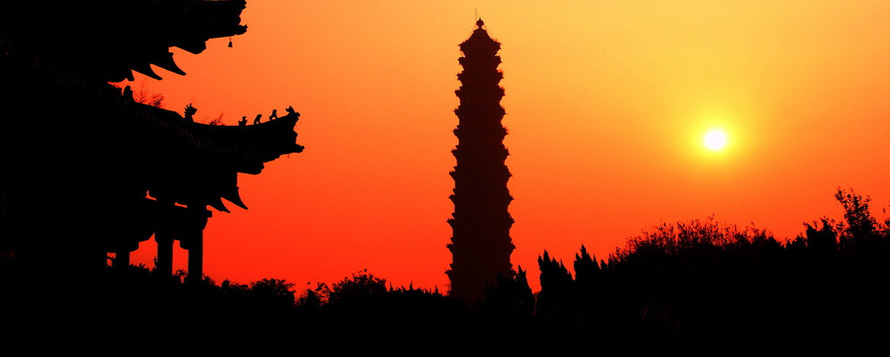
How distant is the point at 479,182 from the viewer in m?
83.8

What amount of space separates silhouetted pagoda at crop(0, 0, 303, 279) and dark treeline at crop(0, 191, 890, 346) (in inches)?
97.5

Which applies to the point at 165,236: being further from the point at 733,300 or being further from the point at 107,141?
the point at 733,300

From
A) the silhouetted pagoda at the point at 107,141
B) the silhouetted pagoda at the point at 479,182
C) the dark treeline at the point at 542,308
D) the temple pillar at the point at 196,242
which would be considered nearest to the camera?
the dark treeline at the point at 542,308

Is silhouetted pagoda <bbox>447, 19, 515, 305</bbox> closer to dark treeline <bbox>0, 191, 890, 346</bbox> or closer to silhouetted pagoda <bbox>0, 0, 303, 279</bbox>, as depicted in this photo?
silhouetted pagoda <bbox>0, 0, 303, 279</bbox>

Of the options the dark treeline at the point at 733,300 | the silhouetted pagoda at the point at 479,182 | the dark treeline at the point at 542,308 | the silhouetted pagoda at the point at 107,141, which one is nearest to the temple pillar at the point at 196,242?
the silhouetted pagoda at the point at 107,141

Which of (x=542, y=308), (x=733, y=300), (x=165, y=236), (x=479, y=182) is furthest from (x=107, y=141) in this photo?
(x=479, y=182)

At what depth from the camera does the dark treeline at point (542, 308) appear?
497 inches

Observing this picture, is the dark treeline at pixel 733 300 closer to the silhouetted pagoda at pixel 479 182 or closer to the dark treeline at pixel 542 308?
the dark treeline at pixel 542 308

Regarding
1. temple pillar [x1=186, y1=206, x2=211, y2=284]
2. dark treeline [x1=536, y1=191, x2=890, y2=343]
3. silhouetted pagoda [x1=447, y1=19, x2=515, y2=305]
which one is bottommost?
dark treeline [x1=536, y1=191, x2=890, y2=343]

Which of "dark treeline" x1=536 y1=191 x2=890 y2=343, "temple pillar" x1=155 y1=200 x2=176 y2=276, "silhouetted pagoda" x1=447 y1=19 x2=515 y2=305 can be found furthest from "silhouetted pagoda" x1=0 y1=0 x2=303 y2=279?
"silhouetted pagoda" x1=447 y1=19 x2=515 y2=305

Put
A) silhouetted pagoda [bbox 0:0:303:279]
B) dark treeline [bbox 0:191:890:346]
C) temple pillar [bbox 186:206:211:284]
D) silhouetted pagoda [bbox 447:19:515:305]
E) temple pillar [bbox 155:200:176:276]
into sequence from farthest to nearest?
1. silhouetted pagoda [bbox 447:19:515:305]
2. temple pillar [bbox 186:206:211:284]
3. temple pillar [bbox 155:200:176:276]
4. silhouetted pagoda [bbox 0:0:303:279]
5. dark treeline [bbox 0:191:890:346]

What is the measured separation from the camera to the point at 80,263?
56.5ft

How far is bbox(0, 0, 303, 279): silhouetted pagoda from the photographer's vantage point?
15.5 meters

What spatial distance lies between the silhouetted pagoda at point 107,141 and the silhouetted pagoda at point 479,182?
58678mm
